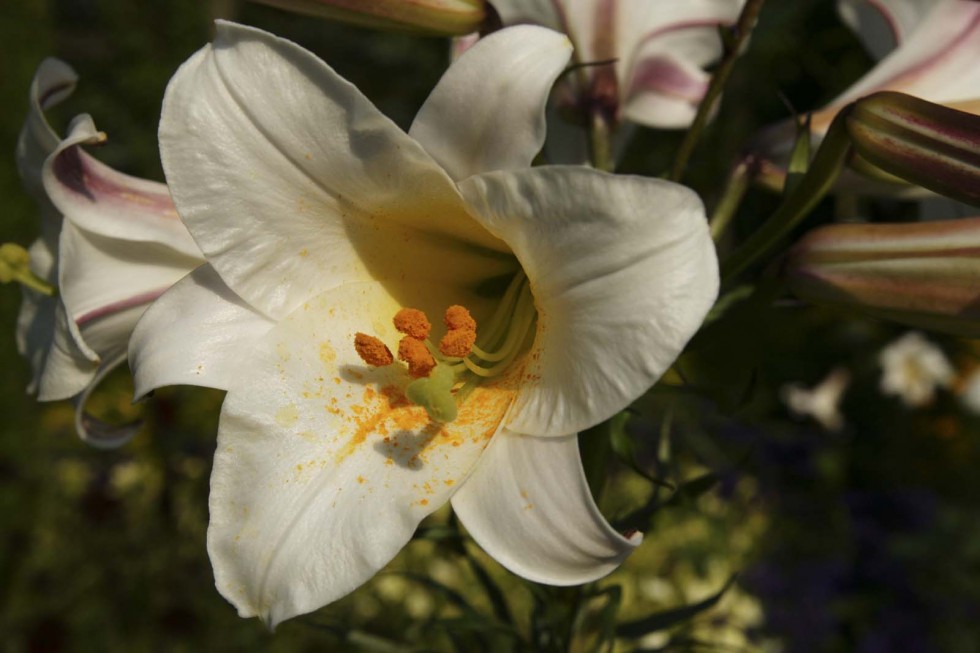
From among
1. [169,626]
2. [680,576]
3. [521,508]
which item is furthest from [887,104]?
[169,626]

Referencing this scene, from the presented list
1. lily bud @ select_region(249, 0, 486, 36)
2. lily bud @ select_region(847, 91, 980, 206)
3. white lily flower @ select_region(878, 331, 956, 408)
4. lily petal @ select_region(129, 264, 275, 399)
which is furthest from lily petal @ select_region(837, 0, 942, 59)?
white lily flower @ select_region(878, 331, 956, 408)

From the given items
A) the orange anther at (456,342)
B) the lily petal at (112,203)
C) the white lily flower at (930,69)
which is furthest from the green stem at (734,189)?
the lily petal at (112,203)

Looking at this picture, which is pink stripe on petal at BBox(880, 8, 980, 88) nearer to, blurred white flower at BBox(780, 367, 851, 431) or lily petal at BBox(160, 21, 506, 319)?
lily petal at BBox(160, 21, 506, 319)

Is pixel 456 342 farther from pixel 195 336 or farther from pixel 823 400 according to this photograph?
pixel 823 400

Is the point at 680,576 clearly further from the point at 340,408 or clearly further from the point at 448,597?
the point at 340,408

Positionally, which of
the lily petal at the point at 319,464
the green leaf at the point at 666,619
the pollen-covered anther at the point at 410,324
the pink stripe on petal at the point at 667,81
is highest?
the pink stripe on petal at the point at 667,81

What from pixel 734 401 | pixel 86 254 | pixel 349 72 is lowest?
pixel 349 72

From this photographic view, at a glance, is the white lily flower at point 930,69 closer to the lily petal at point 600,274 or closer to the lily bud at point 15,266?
the lily petal at point 600,274
